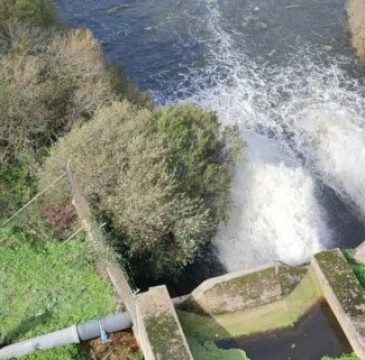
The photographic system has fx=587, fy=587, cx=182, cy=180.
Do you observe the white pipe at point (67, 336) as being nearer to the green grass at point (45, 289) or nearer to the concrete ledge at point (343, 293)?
the green grass at point (45, 289)

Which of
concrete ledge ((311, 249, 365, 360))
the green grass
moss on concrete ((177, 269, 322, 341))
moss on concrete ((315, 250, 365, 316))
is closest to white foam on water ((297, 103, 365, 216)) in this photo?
moss on concrete ((315, 250, 365, 316))

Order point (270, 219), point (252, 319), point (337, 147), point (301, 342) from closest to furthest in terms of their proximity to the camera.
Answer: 1. point (301, 342)
2. point (252, 319)
3. point (270, 219)
4. point (337, 147)

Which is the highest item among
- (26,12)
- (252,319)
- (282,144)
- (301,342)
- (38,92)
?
(26,12)

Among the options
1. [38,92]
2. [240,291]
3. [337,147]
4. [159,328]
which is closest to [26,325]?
[159,328]

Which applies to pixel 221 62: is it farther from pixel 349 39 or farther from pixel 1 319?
pixel 1 319

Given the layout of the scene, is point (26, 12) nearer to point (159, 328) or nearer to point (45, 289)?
point (45, 289)

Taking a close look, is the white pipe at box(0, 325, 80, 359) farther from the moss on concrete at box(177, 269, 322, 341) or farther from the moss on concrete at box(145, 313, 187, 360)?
the moss on concrete at box(177, 269, 322, 341)

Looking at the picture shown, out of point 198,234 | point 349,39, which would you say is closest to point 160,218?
point 198,234

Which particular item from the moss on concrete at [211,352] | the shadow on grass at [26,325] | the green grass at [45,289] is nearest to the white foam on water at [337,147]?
the moss on concrete at [211,352]
